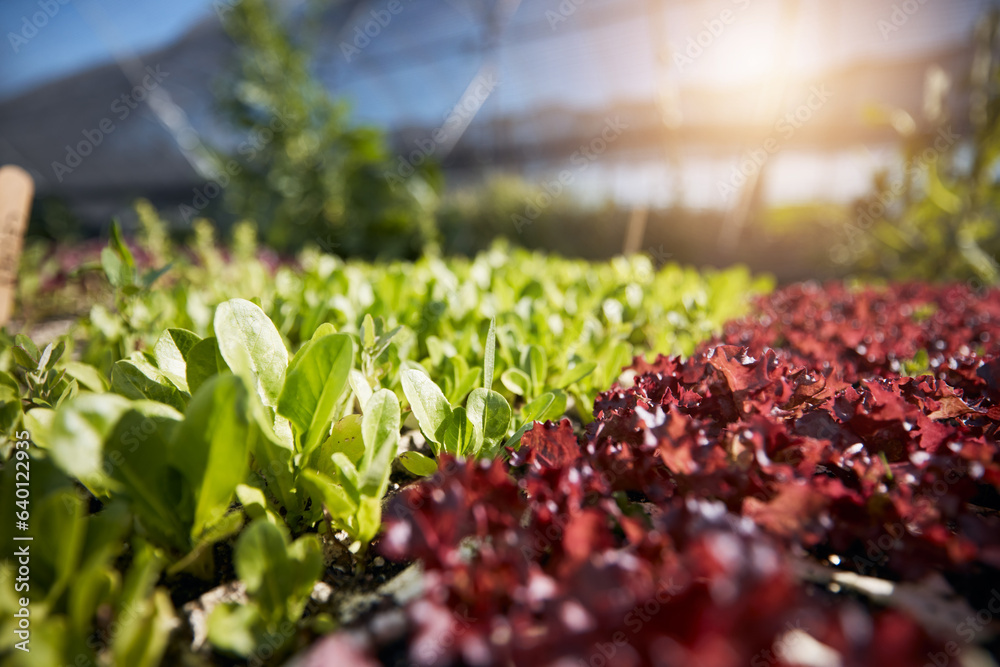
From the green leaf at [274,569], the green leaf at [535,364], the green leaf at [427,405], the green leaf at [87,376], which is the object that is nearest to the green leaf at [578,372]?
the green leaf at [535,364]

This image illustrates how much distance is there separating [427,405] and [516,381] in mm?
375

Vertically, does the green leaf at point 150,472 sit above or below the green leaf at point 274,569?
above

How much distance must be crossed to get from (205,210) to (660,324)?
19842mm

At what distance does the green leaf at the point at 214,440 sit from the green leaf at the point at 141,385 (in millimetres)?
376

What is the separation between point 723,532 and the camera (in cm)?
67

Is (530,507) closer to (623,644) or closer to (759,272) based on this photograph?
(623,644)

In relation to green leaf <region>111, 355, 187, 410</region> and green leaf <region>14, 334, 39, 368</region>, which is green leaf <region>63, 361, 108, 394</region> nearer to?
green leaf <region>14, 334, 39, 368</region>

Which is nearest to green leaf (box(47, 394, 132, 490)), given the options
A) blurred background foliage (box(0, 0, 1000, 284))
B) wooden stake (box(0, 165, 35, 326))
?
wooden stake (box(0, 165, 35, 326))

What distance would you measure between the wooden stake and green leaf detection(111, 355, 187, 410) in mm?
1669

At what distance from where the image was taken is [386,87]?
2053 cm

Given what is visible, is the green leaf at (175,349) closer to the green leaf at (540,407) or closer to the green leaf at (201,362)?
the green leaf at (201,362)

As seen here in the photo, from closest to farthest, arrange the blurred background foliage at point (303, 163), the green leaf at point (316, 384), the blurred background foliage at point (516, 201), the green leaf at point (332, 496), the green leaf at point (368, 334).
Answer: the green leaf at point (332, 496) < the green leaf at point (316, 384) < the green leaf at point (368, 334) < the blurred background foliage at point (516, 201) < the blurred background foliage at point (303, 163)

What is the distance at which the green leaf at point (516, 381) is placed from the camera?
146 cm

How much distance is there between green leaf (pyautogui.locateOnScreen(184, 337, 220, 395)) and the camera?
45.0 inches
